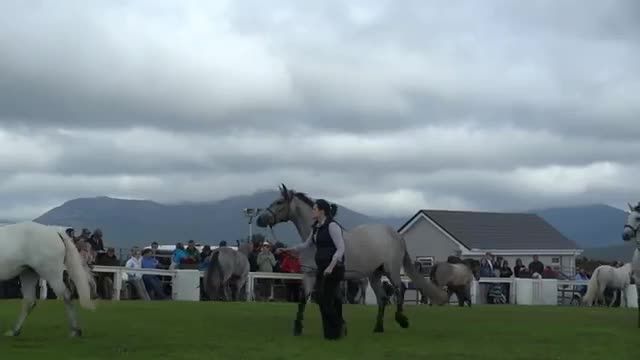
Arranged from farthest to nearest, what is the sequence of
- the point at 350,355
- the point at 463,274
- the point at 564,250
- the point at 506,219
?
the point at 506,219 → the point at 564,250 → the point at 463,274 → the point at 350,355

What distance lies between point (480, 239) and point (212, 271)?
3134cm

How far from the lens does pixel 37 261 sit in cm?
1436

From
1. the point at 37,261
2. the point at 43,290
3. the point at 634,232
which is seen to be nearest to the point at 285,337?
the point at 37,261

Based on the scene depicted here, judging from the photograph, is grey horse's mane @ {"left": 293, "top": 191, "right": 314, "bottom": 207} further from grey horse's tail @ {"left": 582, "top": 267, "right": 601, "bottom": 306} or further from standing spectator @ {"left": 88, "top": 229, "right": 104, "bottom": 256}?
grey horse's tail @ {"left": 582, "top": 267, "right": 601, "bottom": 306}

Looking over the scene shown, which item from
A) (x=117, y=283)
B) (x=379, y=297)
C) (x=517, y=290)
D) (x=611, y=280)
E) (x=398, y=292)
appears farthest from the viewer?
(x=517, y=290)

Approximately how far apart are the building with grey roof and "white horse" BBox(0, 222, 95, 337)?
41.0 metres

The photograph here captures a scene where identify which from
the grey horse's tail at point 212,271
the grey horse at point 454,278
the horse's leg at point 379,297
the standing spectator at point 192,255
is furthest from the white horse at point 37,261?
the grey horse at point 454,278

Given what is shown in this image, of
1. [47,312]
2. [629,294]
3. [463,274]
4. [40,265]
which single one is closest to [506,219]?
[629,294]

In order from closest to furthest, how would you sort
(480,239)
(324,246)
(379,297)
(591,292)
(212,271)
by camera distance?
(324,246), (379,297), (212,271), (591,292), (480,239)

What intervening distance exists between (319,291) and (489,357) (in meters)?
2.98

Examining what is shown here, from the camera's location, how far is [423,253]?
190ft

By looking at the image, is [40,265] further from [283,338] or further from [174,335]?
[283,338]

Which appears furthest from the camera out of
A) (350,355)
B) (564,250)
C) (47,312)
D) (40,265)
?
(564,250)

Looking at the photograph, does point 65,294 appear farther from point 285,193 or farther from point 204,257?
point 204,257
